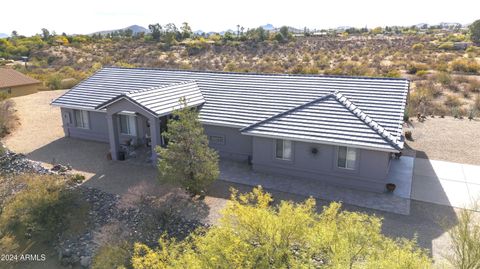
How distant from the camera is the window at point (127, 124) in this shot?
77.6ft

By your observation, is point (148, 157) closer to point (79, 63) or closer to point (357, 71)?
point (357, 71)

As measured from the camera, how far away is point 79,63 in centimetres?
6381

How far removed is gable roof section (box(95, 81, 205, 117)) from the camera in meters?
20.0

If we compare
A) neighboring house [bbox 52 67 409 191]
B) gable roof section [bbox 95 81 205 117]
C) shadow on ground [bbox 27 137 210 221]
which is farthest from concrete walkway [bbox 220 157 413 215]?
gable roof section [bbox 95 81 205 117]

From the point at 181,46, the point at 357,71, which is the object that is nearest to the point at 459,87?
the point at 357,71

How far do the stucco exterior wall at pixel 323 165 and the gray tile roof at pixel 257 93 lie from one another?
1510mm

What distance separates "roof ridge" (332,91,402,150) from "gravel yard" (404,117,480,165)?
21.0ft

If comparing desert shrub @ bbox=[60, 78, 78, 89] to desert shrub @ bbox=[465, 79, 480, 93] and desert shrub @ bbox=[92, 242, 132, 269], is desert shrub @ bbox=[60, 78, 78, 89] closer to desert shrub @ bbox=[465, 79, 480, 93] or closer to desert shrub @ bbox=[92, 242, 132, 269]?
desert shrub @ bbox=[92, 242, 132, 269]

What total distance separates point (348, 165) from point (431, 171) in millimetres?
5609

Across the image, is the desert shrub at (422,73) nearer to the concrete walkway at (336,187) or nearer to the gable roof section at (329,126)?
the concrete walkway at (336,187)

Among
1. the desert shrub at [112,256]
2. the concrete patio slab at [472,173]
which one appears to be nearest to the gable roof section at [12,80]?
the desert shrub at [112,256]

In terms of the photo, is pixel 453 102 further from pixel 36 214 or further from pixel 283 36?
pixel 283 36

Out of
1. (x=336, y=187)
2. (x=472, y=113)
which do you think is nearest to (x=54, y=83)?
(x=336, y=187)

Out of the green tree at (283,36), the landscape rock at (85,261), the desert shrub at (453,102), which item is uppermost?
the green tree at (283,36)
